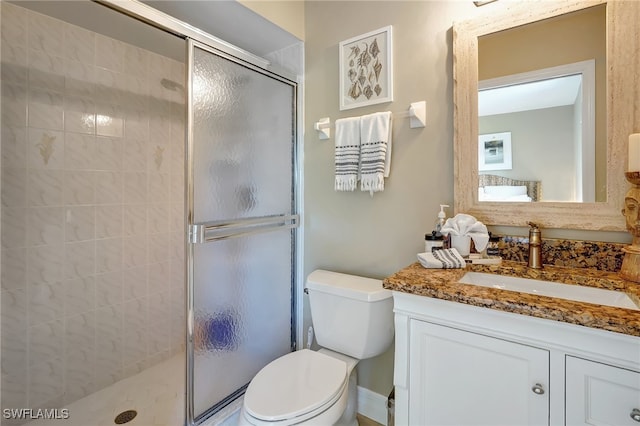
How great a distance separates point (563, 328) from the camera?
0.80 meters

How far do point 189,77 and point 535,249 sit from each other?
1.59 metres

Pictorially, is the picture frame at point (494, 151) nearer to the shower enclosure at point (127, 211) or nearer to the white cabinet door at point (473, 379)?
the white cabinet door at point (473, 379)

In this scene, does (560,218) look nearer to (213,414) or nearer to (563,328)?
(563,328)

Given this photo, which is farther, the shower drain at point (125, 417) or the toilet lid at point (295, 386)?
the shower drain at point (125, 417)

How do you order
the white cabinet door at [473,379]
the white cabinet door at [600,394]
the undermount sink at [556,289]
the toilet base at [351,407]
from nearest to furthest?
the white cabinet door at [600,394] < the white cabinet door at [473,379] < the undermount sink at [556,289] < the toilet base at [351,407]

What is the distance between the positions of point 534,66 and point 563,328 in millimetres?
1042

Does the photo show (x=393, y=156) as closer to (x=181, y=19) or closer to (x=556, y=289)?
(x=556, y=289)

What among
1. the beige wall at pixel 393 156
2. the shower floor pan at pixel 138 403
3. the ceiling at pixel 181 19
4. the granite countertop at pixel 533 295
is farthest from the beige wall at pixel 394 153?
the shower floor pan at pixel 138 403

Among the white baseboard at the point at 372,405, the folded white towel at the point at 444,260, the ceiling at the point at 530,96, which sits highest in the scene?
the ceiling at the point at 530,96

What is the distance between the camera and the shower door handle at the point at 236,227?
137 cm

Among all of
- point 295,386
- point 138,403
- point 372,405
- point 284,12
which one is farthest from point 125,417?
point 284,12

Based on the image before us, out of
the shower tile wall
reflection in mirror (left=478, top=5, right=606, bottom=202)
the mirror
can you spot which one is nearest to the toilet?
the mirror

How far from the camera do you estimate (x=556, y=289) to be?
106cm

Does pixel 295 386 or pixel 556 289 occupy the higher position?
pixel 556 289
